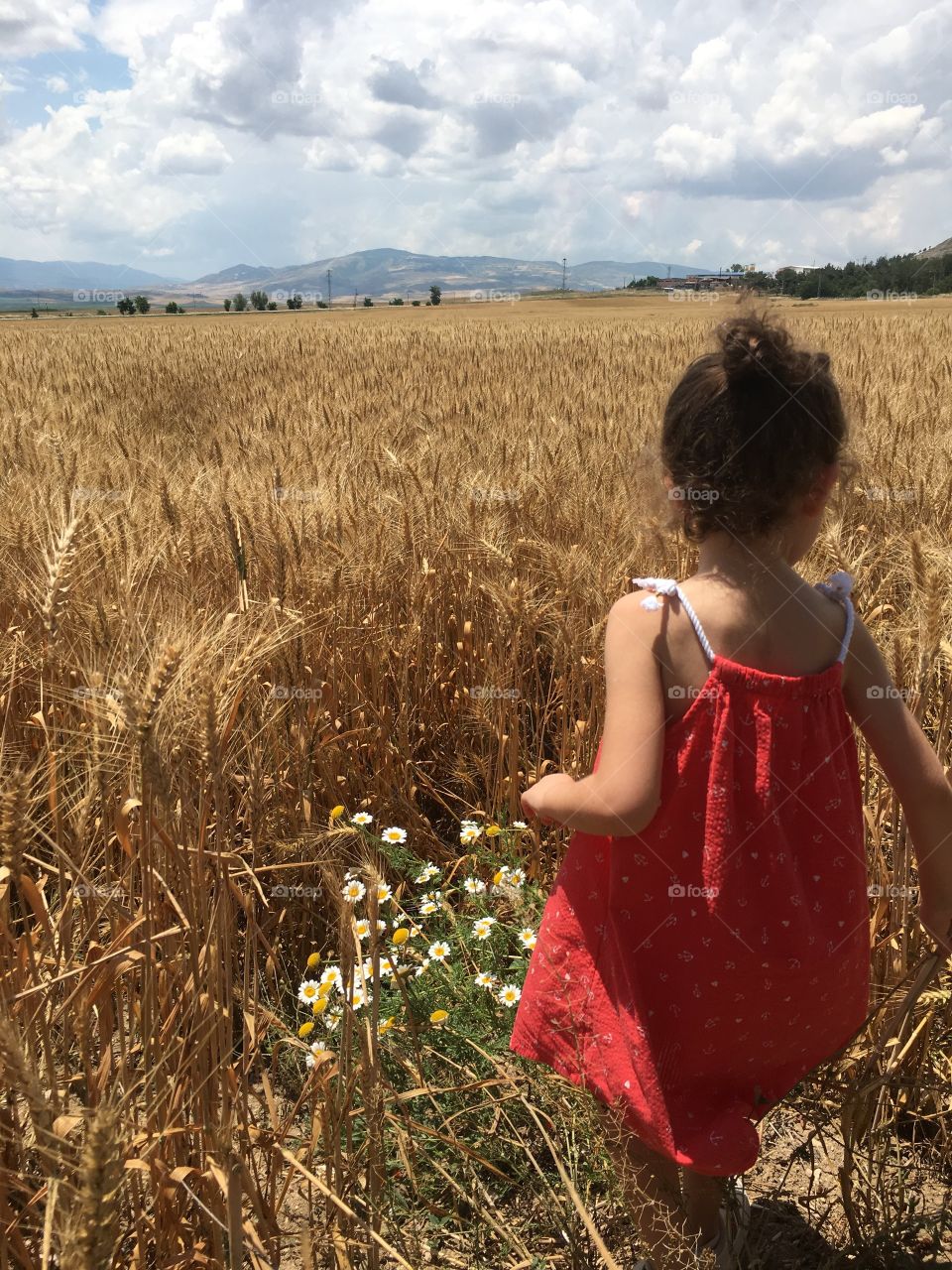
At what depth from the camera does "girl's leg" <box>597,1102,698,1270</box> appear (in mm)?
1250

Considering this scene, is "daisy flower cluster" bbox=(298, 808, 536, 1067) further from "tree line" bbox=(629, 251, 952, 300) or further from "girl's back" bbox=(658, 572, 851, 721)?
"tree line" bbox=(629, 251, 952, 300)

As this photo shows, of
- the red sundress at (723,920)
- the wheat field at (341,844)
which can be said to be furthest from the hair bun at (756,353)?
the red sundress at (723,920)

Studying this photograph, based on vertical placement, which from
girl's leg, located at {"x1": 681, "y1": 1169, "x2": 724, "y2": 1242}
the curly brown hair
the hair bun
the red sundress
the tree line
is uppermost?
the tree line

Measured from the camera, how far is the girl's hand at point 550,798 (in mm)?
1173

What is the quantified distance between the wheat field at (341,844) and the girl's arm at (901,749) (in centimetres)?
20

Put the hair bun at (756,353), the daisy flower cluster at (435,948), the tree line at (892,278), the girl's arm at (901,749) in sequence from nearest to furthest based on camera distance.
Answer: the hair bun at (756,353) < the girl's arm at (901,749) < the daisy flower cluster at (435,948) < the tree line at (892,278)

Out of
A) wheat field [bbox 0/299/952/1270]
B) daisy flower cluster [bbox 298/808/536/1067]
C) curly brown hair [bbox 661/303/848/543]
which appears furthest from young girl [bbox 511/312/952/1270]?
daisy flower cluster [bbox 298/808/536/1067]

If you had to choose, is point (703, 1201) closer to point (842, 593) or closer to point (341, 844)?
point (842, 593)

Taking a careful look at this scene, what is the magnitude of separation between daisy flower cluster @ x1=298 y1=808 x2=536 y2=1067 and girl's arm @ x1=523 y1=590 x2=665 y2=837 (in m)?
0.62

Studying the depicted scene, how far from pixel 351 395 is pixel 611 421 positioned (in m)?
2.32

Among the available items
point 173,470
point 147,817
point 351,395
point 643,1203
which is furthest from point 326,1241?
point 351,395

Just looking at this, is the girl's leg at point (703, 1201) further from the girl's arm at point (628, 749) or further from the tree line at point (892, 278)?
the tree line at point (892, 278)

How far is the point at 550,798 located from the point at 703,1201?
2.21 ft

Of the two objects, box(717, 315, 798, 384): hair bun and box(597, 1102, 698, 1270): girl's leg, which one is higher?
box(717, 315, 798, 384): hair bun
